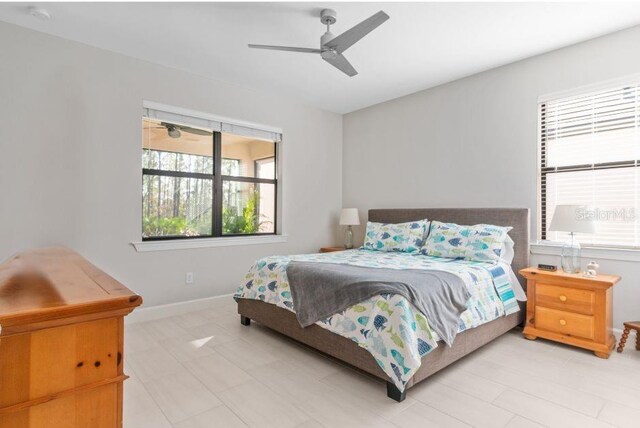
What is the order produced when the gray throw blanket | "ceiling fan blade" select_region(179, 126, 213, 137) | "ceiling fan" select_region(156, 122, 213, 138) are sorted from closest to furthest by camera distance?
the gray throw blanket → "ceiling fan" select_region(156, 122, 213, 138) → "ceiling fan blade" select_region(179, 126, 213, 137)

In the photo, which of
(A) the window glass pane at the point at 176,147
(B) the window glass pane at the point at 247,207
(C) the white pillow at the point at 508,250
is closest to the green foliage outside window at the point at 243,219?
(B) the window glass pane at the point at 247,207

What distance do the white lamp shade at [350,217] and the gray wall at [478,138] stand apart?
26 centimetres

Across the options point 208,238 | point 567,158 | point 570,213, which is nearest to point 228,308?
point 208,238

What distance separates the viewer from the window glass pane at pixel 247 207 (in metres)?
4.23

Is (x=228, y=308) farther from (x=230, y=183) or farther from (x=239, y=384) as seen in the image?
(x=239, y=384)

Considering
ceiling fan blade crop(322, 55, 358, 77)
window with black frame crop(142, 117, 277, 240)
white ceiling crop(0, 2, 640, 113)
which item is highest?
white ceiling crop(0, 2, 640, 113)

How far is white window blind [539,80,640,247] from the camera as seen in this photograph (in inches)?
115

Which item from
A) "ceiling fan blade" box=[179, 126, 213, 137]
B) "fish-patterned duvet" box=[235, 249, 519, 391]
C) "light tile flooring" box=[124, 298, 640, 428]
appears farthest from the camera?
"ceiling fan blade" box=[179, 126, 213, 137]

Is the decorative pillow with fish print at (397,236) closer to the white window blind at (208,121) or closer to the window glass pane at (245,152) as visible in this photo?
Answer: the window glass pane at (245,152)

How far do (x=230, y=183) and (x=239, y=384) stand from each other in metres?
2.63

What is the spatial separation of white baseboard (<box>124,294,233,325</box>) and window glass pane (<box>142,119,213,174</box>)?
151 cm

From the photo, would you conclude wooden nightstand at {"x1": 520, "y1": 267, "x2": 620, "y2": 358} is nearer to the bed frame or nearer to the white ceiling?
the bed frame

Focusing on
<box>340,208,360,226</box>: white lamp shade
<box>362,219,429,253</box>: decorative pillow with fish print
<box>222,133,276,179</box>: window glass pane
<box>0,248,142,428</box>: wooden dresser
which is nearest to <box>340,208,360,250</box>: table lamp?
<box>340,208,360,226</box>: white lamp shade

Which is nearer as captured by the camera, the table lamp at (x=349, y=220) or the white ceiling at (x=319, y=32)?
the white ceiling at (x=319, y=32)
